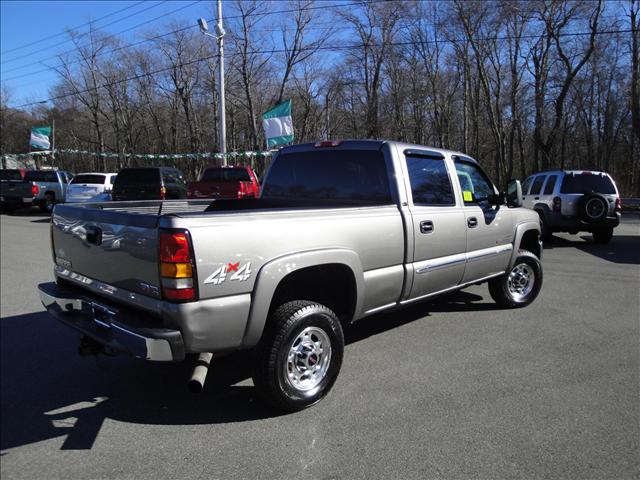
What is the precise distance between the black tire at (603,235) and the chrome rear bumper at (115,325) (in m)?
11.6

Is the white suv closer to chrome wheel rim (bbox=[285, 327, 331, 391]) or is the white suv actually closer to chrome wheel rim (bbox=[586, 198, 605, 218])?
chrome wheel rim (bbox=[586, 198, 605, 218])

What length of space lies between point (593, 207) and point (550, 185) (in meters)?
1.17

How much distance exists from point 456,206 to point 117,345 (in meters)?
3.44

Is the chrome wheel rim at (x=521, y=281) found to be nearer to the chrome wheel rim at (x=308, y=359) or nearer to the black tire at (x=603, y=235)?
the chrome wheel rim at (x=308, y=359)

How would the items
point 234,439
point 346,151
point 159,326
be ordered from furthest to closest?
point 346,151 < point 234,439 < point 159,326

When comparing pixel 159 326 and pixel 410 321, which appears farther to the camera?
pixel 410 321

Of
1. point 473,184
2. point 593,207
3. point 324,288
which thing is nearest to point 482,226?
point 473,184

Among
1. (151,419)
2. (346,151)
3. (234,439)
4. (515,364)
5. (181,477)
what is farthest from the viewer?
(346,151)

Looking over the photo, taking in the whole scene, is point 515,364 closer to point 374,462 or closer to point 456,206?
point 456,206

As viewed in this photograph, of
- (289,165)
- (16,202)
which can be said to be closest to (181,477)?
(289,165)

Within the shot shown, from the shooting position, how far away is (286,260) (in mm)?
3123

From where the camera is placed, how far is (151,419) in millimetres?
3270

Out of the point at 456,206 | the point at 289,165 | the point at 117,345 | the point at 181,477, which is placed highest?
the point at 289,165

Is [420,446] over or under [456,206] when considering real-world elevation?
under
